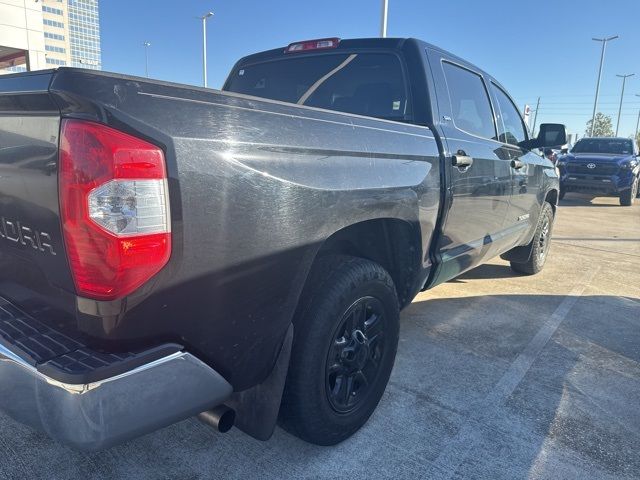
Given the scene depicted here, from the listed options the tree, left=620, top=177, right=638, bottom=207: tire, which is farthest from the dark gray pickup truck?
the tree

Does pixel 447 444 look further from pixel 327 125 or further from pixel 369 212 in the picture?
pixel 327 125

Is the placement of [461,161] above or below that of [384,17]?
below

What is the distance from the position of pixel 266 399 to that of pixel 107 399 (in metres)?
0.69

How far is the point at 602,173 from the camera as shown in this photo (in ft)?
41.3

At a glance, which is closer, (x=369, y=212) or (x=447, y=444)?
(x=369, y=212)

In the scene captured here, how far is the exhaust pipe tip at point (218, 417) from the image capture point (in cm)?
172

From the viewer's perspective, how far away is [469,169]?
3102 millimetres

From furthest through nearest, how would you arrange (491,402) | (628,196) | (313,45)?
(628,196) → (313,45) → (491,402)

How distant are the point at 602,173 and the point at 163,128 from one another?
13.7 meters

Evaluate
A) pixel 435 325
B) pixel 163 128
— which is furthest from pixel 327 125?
pixel 435 325

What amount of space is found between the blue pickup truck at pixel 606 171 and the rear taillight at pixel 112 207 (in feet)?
44.7

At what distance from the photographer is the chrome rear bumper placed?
133 centimetres

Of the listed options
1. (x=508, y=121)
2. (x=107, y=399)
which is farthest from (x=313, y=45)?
(x=107, y=399)

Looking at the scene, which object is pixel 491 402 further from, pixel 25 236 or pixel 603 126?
pixel 603 126
